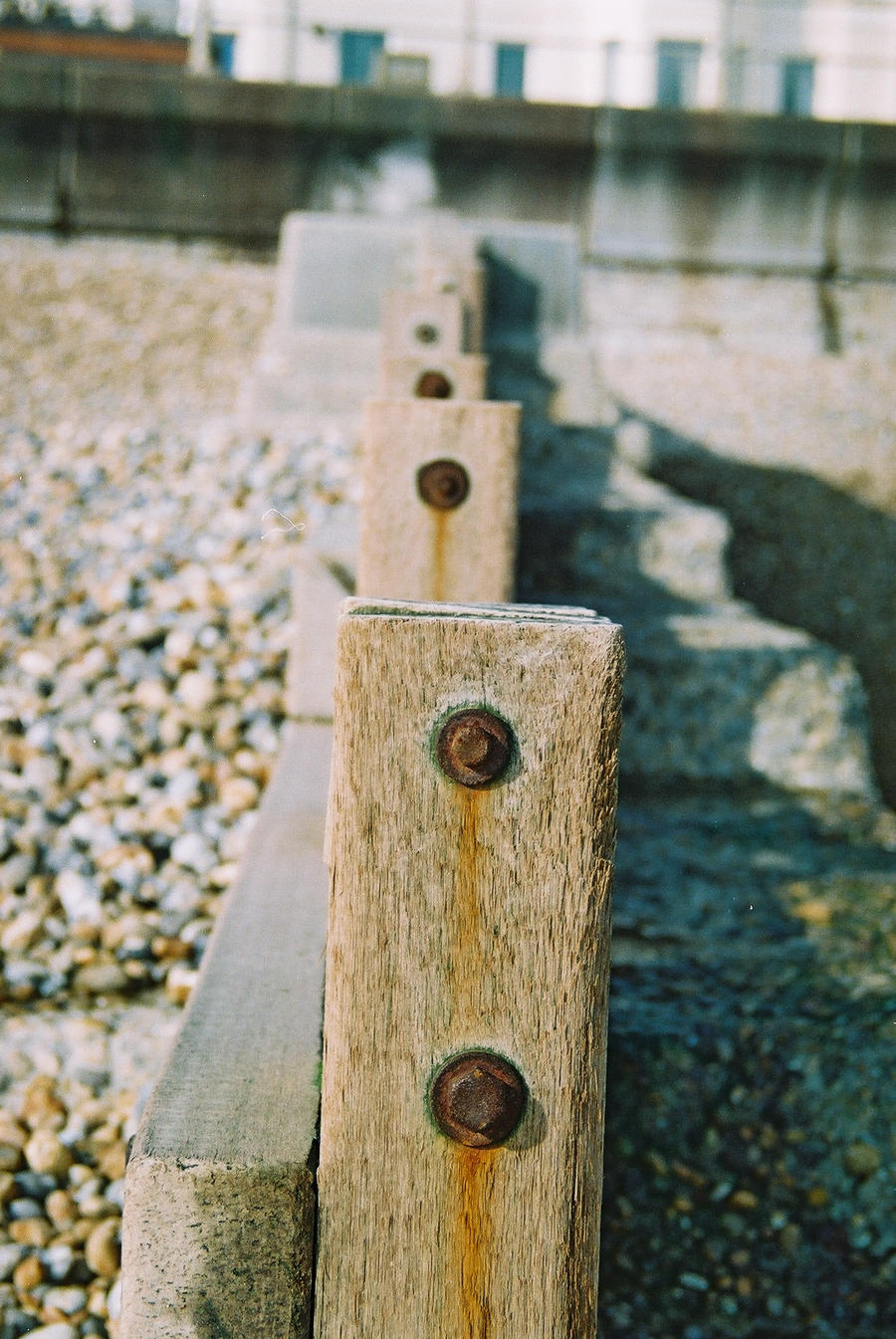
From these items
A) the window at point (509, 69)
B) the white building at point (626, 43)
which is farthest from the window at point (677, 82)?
the window at point (509, 69)

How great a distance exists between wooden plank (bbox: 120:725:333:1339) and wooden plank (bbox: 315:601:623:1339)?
7 centimetres

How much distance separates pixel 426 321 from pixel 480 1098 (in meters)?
4.16

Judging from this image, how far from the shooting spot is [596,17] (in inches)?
929

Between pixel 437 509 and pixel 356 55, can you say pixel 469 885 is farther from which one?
pixel 356 55

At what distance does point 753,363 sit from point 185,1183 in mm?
8372

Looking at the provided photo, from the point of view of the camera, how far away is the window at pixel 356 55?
21.7 metres

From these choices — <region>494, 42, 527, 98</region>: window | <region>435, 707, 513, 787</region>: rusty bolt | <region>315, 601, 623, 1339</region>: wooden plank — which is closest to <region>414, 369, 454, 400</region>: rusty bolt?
<region>315, 601, 623, 1339</region>: wooden plank

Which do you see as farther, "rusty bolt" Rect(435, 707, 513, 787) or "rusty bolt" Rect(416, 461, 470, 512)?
"rusty bolt" Rect(416, 461, 470, 512)

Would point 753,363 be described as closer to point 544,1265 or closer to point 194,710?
point 194,710

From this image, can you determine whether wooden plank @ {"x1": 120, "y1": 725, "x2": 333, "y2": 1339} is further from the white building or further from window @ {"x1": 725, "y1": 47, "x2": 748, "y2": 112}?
the white building

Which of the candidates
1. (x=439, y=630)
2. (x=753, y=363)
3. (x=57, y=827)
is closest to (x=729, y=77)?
(x=753, y=363)

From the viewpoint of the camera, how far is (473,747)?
109 centimetres

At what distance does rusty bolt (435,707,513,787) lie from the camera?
109 cm

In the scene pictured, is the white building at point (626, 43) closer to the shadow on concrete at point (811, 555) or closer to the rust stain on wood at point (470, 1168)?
the shadow on concrete at point (811, 555)
